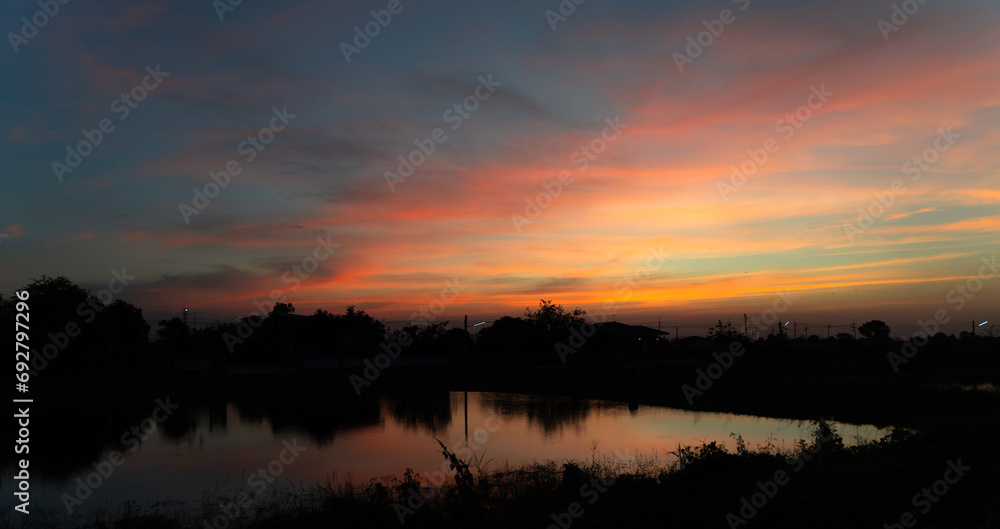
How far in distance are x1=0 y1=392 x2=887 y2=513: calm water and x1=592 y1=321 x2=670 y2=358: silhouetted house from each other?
1283 inches

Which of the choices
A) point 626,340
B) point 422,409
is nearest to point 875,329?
point 626,340

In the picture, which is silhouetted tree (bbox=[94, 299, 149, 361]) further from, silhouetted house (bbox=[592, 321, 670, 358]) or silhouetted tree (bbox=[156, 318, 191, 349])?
silhouetted house (bbox=[592, 321, 670, 358])

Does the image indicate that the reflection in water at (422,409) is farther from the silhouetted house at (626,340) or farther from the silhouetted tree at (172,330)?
the silhouetted tree at (172,330)

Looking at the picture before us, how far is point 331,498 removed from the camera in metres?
11.6

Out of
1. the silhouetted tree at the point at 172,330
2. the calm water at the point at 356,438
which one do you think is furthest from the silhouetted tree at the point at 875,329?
the silhouetted tree at the point at 172,330

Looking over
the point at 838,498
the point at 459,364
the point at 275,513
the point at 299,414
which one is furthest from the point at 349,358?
the point at 838,498

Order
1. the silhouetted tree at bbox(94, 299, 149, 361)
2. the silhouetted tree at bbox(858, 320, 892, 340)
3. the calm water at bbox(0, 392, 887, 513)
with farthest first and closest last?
the silhouetted tree at bbox(858, 320, 892, 340) → the silhouetted tree at bbox(94, 299, 149, 361) → the calm water at bbox(0, 392, 887, 513)

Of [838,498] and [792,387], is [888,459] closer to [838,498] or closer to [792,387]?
[838,498]

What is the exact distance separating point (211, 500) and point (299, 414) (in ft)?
55.4

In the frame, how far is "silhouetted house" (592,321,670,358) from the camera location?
6831cm

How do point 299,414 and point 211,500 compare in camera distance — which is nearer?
point 211,500

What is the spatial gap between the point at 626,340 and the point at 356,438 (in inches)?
2231

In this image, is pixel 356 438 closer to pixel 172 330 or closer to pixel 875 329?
pixel 172 330

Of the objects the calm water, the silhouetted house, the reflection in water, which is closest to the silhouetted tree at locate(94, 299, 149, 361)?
the calm water
